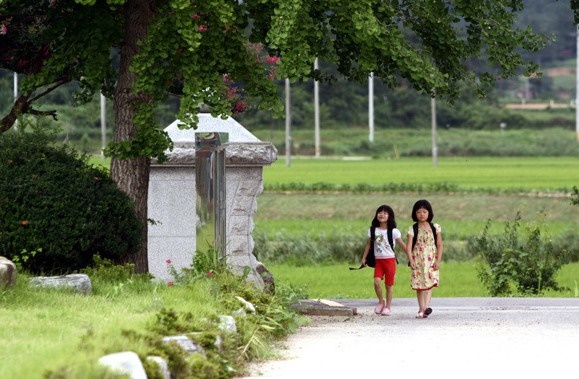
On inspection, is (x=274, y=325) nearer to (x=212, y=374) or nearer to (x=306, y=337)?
(x=306, y=337)

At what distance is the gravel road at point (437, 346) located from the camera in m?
11.6

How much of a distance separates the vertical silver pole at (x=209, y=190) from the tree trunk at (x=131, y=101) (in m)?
1.53

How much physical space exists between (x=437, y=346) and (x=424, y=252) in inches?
171

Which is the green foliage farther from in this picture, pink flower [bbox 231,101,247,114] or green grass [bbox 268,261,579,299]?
pink flower [bbox 231,101,247,114]

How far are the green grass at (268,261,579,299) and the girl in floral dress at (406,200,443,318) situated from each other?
6693 millimetres

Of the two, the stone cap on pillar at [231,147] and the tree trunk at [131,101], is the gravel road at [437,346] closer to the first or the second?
the stone cap on pillar at [231,147]

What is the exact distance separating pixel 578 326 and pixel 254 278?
4.03 metres

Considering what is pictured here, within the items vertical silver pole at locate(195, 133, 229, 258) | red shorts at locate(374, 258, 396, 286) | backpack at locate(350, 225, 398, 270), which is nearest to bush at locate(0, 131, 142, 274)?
vertical silver pole at locate(195, 133, 229, 258)

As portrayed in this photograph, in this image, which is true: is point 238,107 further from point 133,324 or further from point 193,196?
point 133,324

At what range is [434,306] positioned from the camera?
2025cm

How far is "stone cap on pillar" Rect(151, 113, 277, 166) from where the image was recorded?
1864 centimetres

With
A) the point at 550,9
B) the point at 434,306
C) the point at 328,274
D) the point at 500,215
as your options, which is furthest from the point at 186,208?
the point at 550,9

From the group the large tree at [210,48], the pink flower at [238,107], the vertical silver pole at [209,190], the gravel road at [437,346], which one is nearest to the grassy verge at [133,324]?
the gravel road at [437,346]

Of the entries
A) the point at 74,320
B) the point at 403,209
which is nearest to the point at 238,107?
the point at 74,320
